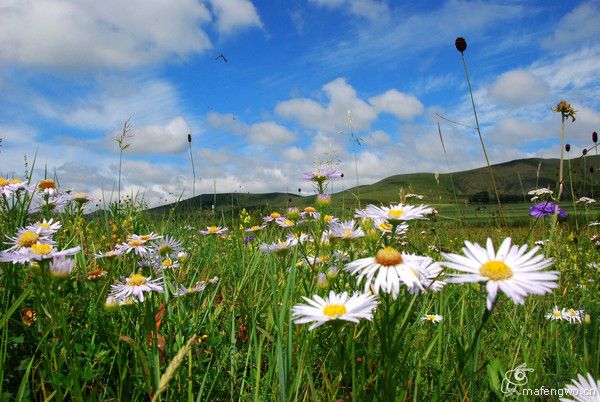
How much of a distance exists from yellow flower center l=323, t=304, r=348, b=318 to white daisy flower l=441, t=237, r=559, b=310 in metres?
0.38

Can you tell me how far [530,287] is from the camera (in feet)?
3.61

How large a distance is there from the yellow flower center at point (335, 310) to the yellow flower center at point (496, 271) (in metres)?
0.46

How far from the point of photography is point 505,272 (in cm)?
120

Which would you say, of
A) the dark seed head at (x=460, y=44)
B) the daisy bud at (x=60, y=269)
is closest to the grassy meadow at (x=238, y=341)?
the daisy bud at (x=60, y=269)

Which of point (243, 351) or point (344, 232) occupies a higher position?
point (344, 232)

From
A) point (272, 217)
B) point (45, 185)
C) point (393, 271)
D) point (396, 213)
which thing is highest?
point (45, 185)

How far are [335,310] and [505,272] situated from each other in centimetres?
55

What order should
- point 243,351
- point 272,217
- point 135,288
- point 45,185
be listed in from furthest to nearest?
point 272,217 < point 45,185 < point 243,351 < point 135,288

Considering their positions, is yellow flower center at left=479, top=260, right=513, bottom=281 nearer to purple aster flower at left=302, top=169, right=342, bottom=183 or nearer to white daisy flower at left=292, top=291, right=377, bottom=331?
white daisy flower at left=292, top=291, right=377, bottom=331

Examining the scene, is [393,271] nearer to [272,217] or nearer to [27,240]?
[27,240]

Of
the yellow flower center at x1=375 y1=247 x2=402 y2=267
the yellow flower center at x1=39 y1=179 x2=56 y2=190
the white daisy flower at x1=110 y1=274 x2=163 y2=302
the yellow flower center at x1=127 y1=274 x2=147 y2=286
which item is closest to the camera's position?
the yellow flower center at x1=375 y1=247 x2=402 y2=267

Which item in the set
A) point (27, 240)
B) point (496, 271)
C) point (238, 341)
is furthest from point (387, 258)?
point (27, 240)

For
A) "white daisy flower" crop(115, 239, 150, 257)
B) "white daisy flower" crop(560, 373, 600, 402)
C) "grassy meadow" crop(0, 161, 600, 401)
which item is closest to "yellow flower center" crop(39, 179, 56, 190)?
"grassy meadow" crop(0, 161, 600, 401)

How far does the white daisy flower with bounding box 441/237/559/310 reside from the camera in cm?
110
